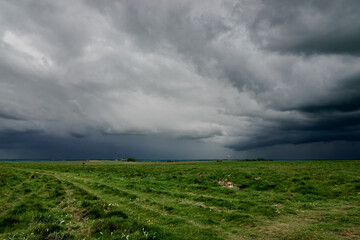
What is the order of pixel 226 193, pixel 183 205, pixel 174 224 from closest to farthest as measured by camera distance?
1. pixel 174 224
2. pixel 183 205
3. pixel 226 193

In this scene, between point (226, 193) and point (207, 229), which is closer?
point (207, 229)

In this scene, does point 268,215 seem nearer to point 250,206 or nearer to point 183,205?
point 250,206

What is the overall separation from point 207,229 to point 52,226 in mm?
9031

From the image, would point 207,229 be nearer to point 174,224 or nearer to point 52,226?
point 174,224

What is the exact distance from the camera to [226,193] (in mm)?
22531

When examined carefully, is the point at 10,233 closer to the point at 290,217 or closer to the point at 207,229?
the point at 207,229

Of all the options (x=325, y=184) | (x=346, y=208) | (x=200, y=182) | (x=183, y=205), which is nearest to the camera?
(x=346, y=208)

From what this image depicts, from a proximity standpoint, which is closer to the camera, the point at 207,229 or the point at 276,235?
the point at 276,235

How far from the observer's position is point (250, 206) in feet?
54.4

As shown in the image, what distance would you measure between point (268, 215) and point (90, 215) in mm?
12993

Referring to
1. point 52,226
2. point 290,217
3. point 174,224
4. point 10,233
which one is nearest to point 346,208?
point 290,217

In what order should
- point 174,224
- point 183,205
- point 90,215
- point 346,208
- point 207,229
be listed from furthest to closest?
point 183,205
point 346,208
point 90,215
point 174,224
point 207,229

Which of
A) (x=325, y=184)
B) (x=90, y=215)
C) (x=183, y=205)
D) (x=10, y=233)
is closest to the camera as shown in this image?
(x=10, y=233)

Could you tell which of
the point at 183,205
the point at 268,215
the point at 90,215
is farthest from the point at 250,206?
the point at 90,215
